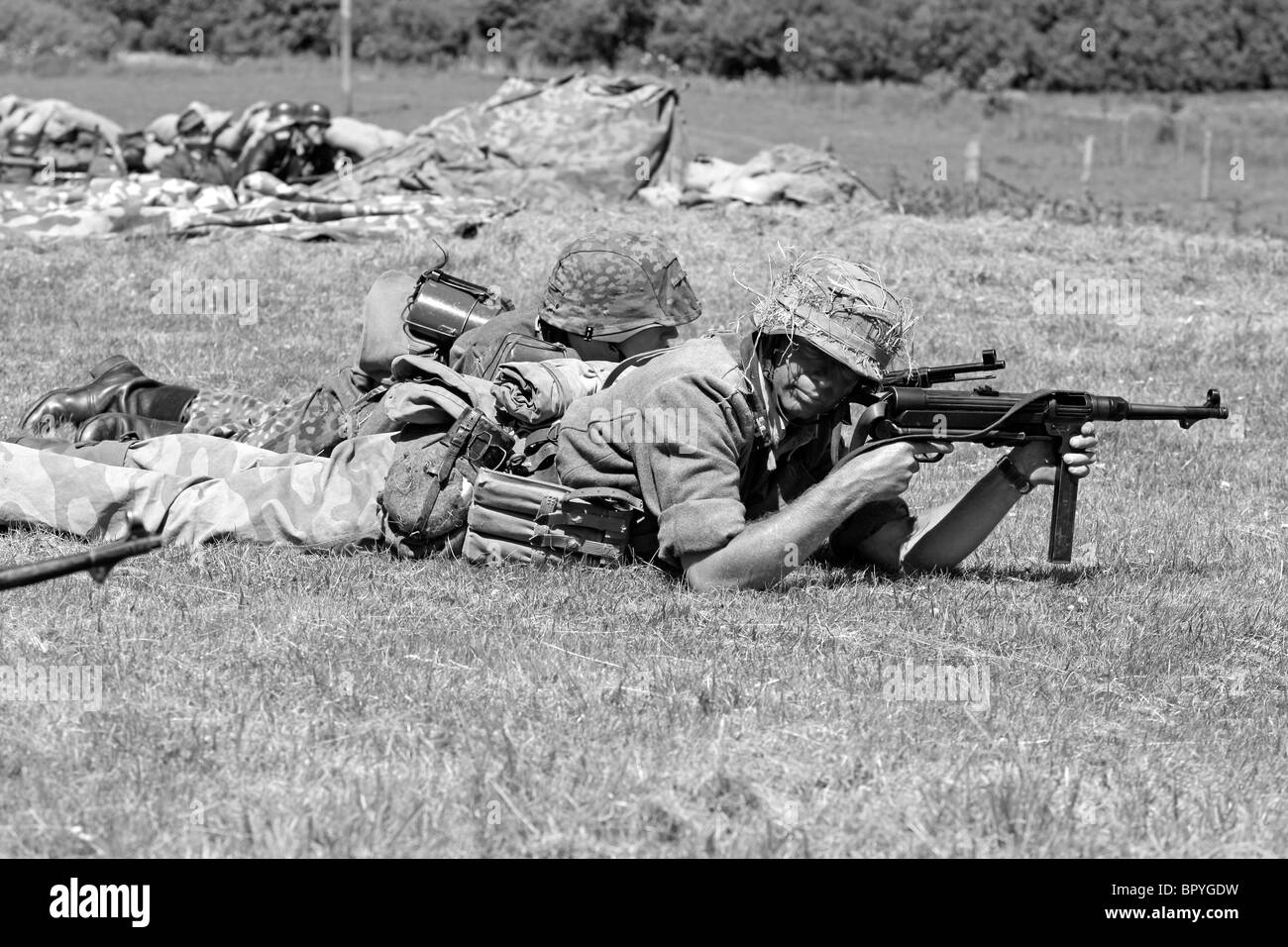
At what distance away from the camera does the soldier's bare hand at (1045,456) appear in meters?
5.46

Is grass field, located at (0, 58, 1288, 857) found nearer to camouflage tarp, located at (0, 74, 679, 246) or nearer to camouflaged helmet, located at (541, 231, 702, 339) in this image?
camouflaged helmet, located at (541, 231, 702, 339)

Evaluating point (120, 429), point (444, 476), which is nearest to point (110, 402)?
point (120, 429)

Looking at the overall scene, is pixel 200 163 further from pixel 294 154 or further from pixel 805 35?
pixel 805 35

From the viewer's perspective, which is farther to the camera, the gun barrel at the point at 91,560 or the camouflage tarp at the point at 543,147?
the camouflage tarp at the point at 543,147

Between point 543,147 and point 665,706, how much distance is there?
458 inches

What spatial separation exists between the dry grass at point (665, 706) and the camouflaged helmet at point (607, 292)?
1503mm

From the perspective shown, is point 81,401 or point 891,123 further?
point 891,123

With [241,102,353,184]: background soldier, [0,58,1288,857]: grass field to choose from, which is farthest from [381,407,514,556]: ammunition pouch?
[241,102,353,184]: background soldier

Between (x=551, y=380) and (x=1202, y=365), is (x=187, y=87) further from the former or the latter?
(x=551, y=380)

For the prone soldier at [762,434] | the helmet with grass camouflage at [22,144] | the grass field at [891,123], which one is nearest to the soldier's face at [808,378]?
the prone soldier at [762,434]

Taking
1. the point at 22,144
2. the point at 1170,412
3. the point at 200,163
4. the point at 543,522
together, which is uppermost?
the point at 1170,412

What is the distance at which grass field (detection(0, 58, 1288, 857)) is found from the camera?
385cm

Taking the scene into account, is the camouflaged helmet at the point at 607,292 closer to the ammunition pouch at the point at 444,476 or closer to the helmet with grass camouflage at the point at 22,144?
the ammunition pouch at the point at 444,476

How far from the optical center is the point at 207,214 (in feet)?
44.0
